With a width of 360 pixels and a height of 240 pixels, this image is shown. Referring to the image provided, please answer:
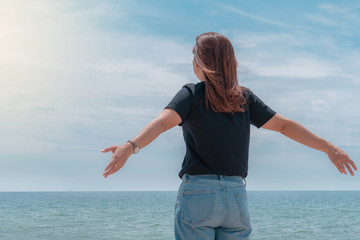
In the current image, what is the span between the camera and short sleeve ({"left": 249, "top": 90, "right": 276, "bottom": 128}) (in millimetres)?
2926

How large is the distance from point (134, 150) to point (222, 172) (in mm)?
545

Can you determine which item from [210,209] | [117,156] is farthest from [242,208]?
[117,156]

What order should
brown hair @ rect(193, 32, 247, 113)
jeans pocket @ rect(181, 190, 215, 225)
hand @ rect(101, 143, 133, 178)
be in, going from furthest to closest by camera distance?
brown hair @ rect(193, 32, 247, 113)
jeans pocket @ rect(181, 190, 215, 225)
hand @ rect(101, 143, 133, 178)

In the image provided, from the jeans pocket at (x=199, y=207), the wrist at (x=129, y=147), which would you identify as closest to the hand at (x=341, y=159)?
the jeans pocket at (x=199, y=207)

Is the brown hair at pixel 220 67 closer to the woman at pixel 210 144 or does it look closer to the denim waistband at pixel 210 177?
the woman at pixel 210 144

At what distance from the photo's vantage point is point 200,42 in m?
2.78

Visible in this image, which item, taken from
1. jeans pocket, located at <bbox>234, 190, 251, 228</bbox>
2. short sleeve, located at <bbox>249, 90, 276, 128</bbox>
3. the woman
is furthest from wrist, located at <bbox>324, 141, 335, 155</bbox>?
jeans pocket, located at <bbox>234, 190, 251, 228</bbox>

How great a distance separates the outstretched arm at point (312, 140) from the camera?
2959mm

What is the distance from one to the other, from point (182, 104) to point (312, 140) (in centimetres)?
100

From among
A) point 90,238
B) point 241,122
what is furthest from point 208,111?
point 90,238

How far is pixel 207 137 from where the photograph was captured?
257 cm

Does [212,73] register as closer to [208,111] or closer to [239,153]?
[208,111]

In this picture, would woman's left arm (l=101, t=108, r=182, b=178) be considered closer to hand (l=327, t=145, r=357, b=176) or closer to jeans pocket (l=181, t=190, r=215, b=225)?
jeans pocket (l=181, t=190, r=215, b=225)

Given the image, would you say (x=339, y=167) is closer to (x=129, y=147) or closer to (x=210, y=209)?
(x=210, y=209)
